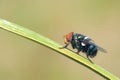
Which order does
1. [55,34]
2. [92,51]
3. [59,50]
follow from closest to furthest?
[59,50] → [92,51] → [55,34]

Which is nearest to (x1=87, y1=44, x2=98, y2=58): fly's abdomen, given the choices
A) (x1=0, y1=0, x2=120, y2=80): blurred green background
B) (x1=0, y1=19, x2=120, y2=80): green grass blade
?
(x1=0, y1=19, x2=120, y2=80): green grass blade

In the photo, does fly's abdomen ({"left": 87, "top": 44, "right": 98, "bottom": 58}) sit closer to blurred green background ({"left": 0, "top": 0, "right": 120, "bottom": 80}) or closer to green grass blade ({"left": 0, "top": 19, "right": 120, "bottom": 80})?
green grass blade ({"left": 0, "top": 19, "right": 120, "bottom": 80})

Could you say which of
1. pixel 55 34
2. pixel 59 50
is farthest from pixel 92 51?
pixel 55 34

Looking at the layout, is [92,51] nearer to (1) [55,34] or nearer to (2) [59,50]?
(2) [59,50]

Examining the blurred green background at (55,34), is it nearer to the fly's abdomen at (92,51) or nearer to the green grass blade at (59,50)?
the fly's abdomen at (92,51)

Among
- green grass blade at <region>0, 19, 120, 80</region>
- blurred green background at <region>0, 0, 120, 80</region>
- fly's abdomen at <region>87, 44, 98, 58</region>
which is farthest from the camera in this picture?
blurred green background at <region>0, 0, 120, 80</region>

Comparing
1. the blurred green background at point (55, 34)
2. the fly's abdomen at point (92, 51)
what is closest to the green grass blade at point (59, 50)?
the fly's abdomen at point (92, 51)

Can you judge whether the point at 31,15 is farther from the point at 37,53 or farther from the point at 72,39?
the point at 72,39

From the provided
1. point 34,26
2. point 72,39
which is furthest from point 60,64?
point 72,39
